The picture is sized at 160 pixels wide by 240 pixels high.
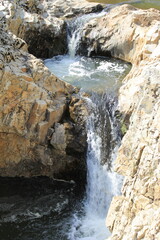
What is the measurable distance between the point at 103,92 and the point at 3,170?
14.8 feet

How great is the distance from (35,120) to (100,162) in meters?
2.51

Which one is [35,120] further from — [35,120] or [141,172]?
[141,172]

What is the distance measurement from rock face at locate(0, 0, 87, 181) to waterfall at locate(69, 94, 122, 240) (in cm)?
33

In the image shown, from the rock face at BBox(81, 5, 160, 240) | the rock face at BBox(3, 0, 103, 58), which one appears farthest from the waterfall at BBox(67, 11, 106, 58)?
the rock face at BBox(81, 5, 160, 240)

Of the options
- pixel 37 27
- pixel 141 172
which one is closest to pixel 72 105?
pixel 141 172

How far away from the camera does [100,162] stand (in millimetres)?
10508

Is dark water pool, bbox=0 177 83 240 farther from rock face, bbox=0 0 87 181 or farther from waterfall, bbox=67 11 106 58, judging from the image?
waterfall, bbox=67 11 106 58

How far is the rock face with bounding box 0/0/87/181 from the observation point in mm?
10008

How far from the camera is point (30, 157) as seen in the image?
10867 millimetres

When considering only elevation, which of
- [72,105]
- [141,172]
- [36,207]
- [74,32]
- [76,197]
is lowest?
[36,207]

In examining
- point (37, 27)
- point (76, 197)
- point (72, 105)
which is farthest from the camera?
point (37, 27)

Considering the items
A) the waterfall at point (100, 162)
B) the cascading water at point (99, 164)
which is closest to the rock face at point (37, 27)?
the cascading water at point (99, 164)

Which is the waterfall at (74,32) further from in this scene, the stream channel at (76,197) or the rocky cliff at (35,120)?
the rocky cliff at (35,120)

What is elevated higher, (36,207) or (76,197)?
(76,197)
